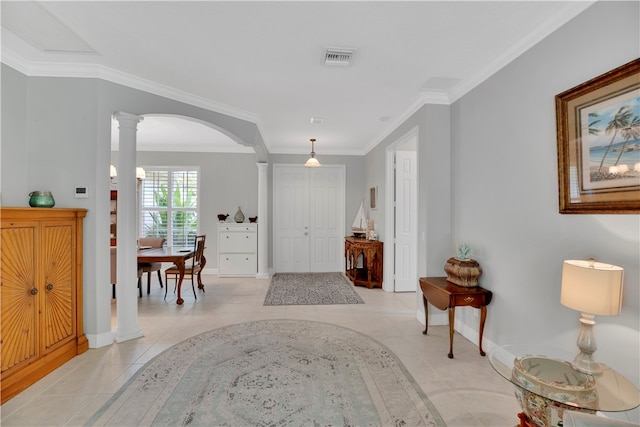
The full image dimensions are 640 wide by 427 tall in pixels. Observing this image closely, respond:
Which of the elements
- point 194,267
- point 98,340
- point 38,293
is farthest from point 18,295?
point 194,267

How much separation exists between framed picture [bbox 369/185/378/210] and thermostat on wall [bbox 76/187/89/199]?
4.26 meters

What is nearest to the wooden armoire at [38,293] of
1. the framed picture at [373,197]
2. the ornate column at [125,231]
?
the ornate column at [125,231]

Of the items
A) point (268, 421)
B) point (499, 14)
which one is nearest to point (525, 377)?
point (268, 421)

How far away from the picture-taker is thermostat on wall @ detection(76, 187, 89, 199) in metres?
2.85

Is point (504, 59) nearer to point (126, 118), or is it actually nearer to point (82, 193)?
point (126, 118)

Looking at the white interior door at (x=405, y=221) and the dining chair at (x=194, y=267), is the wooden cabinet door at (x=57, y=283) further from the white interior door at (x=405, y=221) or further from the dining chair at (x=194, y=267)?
the white interior door at (x=405, y=221)

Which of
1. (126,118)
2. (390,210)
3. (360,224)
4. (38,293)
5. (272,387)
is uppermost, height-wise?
(126,118)

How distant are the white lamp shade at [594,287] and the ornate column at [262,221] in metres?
4.94

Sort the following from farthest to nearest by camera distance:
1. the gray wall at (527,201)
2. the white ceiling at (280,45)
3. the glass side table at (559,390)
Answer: the white ceiling at (280,45) → the gray wall at (527,201) → the glass side table at (559,390)

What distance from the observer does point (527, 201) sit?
2359 millimetres

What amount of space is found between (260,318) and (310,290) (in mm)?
1446

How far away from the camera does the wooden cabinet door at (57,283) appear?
8.13ft

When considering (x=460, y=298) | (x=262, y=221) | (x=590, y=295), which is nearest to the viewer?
(x=590, y=295)

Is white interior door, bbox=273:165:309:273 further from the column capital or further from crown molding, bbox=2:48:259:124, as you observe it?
the column capital
